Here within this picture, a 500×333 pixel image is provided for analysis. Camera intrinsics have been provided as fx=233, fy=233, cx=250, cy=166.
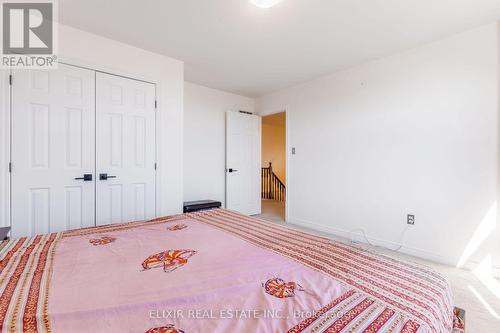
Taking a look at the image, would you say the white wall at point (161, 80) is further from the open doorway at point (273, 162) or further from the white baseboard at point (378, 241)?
the open doorway at point (273, 162)

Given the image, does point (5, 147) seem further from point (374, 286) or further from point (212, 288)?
point (374, 286)

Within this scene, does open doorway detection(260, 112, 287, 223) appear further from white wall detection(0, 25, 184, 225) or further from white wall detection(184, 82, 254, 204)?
white wall detection(0, 25, 184, 225)

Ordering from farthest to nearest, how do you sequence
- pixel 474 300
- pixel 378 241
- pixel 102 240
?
pixel 378 241 < pixel 474 300 < pixel 102 240

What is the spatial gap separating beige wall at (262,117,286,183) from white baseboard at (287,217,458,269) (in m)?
3.78

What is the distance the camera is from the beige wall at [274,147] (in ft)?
25.8

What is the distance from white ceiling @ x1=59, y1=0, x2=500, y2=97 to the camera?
2092 millimetres

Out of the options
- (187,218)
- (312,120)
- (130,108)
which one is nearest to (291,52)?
(312,120)

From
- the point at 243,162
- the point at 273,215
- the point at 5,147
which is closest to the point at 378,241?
the point at 273,215

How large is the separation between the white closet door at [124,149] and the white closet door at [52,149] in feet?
0.32

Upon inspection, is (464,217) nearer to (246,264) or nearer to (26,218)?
(246,264)

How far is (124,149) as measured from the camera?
2.82 m

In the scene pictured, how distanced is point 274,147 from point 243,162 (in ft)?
11.3

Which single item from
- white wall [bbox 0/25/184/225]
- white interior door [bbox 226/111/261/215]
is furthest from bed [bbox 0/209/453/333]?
white interior door [bbox 226/111/261/215]

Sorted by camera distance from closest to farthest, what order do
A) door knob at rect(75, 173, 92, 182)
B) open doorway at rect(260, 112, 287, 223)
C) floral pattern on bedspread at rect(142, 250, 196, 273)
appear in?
floral pattern on bedspread at rect(142, 250, 196, 273) < door knob at rect(75, 173, 92, 182) < open doorway at rect(260, 112, 287, 223)
